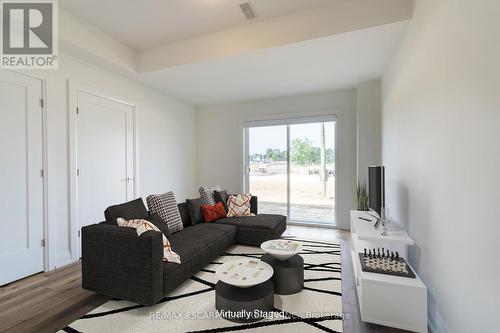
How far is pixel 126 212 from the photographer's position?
2.28 meters

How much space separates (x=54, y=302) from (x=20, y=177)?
136 centimetres

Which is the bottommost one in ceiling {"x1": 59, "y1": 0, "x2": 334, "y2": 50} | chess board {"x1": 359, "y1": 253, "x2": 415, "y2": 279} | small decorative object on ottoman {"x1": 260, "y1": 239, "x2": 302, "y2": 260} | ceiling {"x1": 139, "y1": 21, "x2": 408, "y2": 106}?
chess board {"x1": 359, "y1": 253, "x2": 415, "y2": 279}

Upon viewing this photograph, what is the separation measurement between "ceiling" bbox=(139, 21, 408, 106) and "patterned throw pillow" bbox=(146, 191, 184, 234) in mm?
1822

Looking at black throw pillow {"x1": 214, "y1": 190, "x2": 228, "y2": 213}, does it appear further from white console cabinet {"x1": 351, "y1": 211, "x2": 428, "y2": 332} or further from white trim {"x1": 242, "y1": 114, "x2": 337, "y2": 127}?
white console cabinet {"x1": 351, "y1": 211, "x2": 428, "y2": 332}

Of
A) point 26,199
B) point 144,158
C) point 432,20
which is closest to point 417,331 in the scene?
point 432,20

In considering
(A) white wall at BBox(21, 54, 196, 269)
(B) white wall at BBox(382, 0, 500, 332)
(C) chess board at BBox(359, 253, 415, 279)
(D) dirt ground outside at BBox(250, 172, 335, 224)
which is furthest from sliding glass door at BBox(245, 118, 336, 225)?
(C) chess board at BBox(359, 253, 415, 279)

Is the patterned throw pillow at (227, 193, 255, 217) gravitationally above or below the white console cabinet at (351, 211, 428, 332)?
above

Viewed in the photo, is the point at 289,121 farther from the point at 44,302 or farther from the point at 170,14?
the point at 44,302

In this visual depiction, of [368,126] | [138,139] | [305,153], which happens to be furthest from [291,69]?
[138,139]

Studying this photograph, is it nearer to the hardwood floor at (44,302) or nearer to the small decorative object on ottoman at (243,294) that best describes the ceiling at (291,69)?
the small decorative object on ottoman at (243,294)

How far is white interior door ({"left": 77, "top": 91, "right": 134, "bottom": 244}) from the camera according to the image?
303 centimetres

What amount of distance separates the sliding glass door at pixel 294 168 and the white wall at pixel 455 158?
2.25m

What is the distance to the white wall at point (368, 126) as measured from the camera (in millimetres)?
3764
